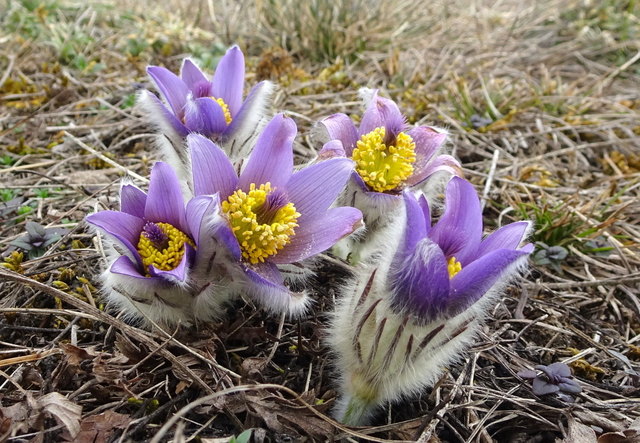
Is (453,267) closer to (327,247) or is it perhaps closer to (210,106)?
(327,247)

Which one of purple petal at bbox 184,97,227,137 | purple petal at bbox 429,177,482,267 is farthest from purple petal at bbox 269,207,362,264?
purple petal at bbox 184,97,227,137

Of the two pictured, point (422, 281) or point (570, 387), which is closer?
point (422, 281)

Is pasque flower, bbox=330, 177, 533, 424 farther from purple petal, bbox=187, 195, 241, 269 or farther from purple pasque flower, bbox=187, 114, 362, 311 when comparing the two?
purple petal, bbox=187, 195, 241, 269

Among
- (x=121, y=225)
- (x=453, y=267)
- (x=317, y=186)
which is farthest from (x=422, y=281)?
(x=121, y=225)

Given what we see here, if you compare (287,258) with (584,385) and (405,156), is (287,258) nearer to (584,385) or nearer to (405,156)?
(405,156)

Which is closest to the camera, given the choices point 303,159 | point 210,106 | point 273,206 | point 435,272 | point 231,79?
point 435,272

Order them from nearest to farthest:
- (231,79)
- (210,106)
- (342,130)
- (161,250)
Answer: (161,250) → (210,106) → (342,130) → (231,79)
